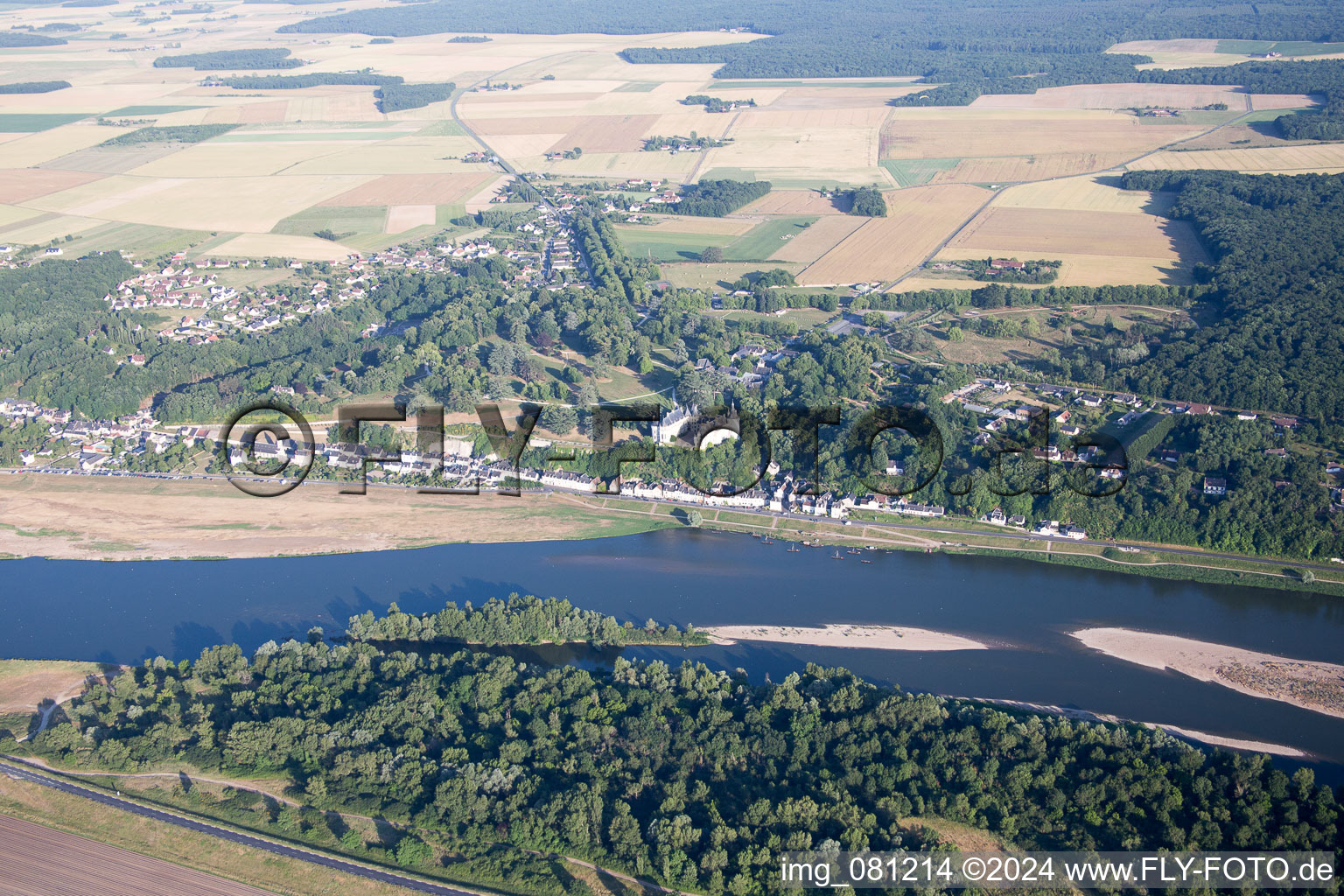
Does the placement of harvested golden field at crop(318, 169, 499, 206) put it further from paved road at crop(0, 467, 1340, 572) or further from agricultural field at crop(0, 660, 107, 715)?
agricultural field at crop(0, 660, 107, 715)

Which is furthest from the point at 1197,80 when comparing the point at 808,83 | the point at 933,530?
the point at 933,530

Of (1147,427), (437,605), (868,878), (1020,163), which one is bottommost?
(868,878)

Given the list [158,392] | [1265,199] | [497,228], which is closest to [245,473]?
[158,392]

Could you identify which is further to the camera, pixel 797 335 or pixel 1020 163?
pixel 1020 163

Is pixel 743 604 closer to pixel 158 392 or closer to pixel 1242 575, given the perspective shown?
pixel 1242 575

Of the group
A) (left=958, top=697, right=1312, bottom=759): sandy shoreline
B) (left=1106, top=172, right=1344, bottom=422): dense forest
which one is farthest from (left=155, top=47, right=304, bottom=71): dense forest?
(left=958, top=697, right=1312, bottom=759): sandy shoreline

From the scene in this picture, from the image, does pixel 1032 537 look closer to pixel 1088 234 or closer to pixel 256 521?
pixel 256 521

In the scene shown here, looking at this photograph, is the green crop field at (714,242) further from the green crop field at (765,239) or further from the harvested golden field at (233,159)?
the harvested golden field at (233,159)

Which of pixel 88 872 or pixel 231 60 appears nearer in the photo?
pixel 88 872
